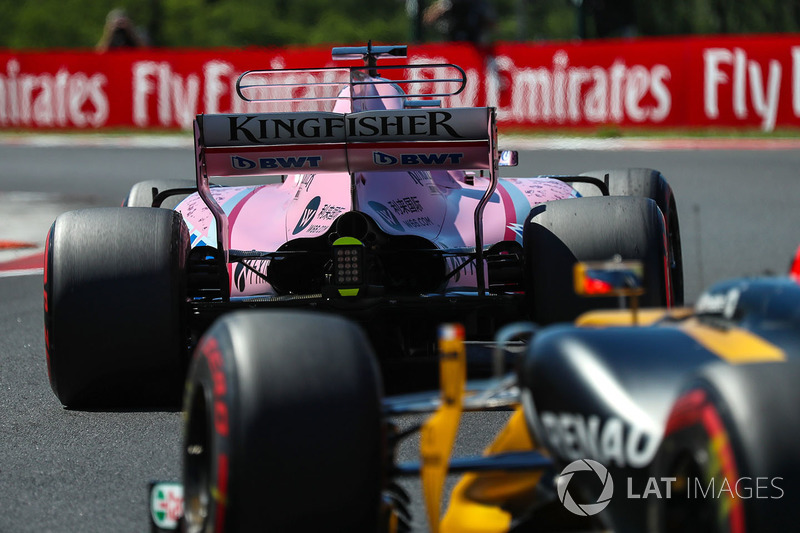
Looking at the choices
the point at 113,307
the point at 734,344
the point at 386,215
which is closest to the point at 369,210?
the point at 386,215

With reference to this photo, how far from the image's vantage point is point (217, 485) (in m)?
2.79

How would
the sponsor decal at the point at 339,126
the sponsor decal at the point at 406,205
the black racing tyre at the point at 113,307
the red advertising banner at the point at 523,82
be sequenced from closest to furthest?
the black racing tyre at the point at 113,307 → the sponsor decal at the point at 339,126 → the sponsor decal at the point at 406,205 → the red advertising banner at the point at 523,82

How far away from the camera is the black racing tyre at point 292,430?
2.74 metres

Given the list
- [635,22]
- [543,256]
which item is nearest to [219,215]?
[543,256]

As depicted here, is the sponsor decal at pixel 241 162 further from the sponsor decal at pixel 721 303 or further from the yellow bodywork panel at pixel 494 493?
the sponsor decal at pixel 721 303

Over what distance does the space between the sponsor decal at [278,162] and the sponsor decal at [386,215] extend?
696mm

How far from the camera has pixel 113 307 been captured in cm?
543

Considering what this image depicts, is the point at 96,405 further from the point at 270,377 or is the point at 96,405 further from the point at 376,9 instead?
the point at 376,9

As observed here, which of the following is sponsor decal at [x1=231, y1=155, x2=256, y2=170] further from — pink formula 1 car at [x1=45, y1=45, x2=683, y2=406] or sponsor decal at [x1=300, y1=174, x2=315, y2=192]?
sponsor decal at [x1=300, y1=174, x2=315, y2=192]

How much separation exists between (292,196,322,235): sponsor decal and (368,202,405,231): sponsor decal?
9.8 inches

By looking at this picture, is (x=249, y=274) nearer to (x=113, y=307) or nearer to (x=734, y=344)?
(x=113, y=307)

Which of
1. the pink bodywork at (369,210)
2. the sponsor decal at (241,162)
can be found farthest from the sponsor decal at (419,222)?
the sponsor decal at (241,162)

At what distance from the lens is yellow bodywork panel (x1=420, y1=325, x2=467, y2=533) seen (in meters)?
2.76

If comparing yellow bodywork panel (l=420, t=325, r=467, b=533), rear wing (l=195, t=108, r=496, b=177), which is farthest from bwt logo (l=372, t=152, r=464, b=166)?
yellow bodywork panel (l=420, t=325, r=467, b=533)
